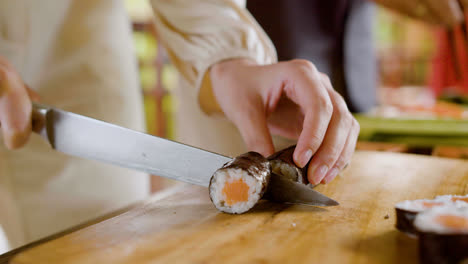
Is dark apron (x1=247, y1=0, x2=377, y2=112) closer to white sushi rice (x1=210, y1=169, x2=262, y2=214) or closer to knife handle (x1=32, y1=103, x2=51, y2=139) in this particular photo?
knife handle (x1=32, y1=103, x2=51, y2=139)

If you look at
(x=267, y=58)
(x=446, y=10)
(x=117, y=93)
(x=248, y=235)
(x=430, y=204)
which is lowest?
(x=117, y=93)

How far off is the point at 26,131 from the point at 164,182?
12.6 feet

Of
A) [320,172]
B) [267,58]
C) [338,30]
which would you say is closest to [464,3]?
[338,30]

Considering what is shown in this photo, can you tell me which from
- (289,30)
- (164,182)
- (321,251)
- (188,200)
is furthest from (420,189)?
(164,182)

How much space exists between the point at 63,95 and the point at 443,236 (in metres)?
1.73

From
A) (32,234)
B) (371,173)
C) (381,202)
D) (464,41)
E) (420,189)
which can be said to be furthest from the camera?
(464,41)

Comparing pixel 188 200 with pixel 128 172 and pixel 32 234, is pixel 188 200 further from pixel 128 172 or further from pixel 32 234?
pixel 32 234

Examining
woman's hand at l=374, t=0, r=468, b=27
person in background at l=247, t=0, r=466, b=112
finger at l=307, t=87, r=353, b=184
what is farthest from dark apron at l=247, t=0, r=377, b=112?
finger at l=307, t=87, r=353, b=184

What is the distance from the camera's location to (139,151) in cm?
130

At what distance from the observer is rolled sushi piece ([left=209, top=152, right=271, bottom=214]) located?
3.60ft

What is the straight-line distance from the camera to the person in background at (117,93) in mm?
1295

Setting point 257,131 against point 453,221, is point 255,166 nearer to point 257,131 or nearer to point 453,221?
point 257,131

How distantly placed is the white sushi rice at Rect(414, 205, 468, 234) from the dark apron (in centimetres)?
192

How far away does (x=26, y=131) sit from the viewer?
4.34ft
